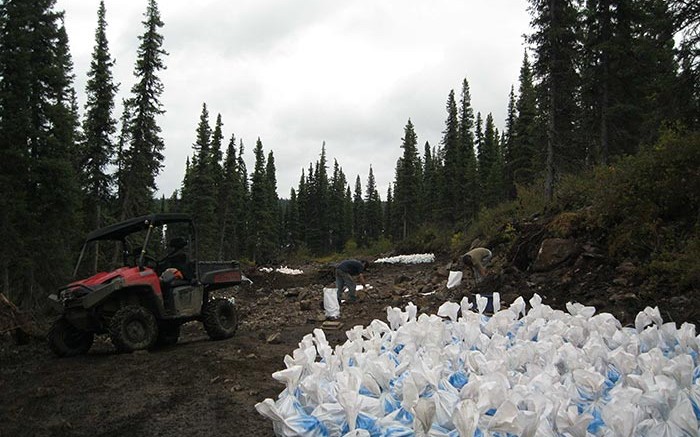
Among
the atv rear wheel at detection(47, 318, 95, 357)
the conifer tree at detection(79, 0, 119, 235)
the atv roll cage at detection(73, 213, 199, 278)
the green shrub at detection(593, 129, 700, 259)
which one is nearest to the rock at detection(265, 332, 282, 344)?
the atv roll cage at detection(73, 213, 199, 278)

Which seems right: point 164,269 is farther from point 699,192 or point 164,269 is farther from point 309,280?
point 309,280

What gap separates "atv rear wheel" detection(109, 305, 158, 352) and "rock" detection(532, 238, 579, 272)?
8121 mm

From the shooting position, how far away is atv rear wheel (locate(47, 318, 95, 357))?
7.43 metres

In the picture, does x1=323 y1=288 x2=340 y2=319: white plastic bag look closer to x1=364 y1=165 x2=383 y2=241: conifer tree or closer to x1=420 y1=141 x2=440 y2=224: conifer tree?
x1=420 y1=141 x2=440 y2=224: conifer tree

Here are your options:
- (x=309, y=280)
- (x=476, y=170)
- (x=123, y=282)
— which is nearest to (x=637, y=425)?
(x=123, y=282)

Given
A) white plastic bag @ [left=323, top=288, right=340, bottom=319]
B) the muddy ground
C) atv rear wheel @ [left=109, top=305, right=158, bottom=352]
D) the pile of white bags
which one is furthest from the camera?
white plastic bag @ [left=323, top=288, right=340, bottom=319]

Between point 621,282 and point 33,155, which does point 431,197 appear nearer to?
point 33,155

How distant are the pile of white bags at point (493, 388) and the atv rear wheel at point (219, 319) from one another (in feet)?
14.3

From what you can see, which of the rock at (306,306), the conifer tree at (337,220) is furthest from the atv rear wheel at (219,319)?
the conifer tree at (337,220)

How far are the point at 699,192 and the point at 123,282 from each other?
10.2 meters

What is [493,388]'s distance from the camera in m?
3.11

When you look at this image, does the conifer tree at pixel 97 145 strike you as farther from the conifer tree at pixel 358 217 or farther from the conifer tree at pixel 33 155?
the conifer tree at pixel 358 217

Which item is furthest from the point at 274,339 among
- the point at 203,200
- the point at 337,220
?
the point at 337,220

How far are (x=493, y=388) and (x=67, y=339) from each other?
7216 mm
